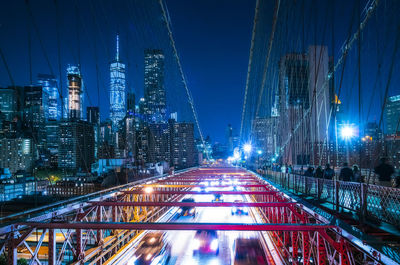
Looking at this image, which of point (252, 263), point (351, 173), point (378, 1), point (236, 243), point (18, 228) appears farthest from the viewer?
point (378, 1)

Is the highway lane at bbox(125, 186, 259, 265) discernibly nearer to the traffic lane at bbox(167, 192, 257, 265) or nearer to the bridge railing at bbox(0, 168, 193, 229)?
the traffic lane at bbox(167, 192, 257, 265)

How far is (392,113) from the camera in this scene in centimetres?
2520

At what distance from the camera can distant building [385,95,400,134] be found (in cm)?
2200

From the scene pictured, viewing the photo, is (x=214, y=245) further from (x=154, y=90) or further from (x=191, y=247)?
(x=154, y=90)

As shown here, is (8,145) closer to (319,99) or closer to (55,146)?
(55,146)

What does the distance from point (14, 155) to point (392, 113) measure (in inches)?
5356

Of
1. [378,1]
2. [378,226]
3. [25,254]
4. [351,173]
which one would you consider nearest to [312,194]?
[351,173]

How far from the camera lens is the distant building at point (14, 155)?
120m

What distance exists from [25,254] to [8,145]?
119181mm

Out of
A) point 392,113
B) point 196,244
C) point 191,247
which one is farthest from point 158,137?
point 191,247

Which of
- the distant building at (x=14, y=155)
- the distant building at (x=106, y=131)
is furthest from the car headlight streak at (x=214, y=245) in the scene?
the distant building at (x=106, y=131)

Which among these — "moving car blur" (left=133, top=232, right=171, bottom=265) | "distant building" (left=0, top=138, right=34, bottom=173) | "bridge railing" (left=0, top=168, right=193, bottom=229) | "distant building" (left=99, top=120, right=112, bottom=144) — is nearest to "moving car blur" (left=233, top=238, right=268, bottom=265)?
"moving car blur" (left=133, top=232, right=171, bottom=265)

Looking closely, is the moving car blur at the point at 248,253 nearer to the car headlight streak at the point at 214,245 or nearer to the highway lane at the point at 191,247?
the highway lane at the point at 191,247

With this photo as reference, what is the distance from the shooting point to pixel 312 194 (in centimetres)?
1245
